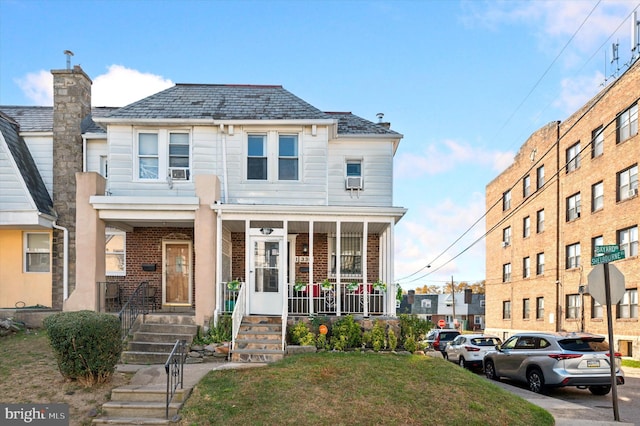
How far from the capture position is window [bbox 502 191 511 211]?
37656mm

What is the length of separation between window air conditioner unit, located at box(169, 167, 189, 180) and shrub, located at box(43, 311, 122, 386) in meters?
7.13

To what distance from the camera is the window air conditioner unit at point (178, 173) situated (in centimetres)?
1627

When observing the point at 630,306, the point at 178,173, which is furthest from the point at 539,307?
the point at 178,173

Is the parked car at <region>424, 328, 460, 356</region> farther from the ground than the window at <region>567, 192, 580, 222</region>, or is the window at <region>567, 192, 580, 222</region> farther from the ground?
the window at <region>567, 192, 580, 222</region>

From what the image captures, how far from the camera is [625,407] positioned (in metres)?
11.5

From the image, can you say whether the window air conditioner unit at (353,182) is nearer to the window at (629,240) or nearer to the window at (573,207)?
the window at (629,240)

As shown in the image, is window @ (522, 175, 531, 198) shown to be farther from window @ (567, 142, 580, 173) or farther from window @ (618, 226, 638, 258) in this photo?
window @ (618, 226, 638, 258)

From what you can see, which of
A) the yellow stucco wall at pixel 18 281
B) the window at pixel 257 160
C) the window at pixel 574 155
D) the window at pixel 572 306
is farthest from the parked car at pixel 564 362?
the window at pixel 574 155

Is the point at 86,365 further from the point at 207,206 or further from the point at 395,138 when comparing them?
the point at 395,138

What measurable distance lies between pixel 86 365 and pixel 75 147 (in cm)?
991

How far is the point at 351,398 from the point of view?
905 cm

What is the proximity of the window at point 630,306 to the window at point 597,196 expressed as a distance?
4639 mm

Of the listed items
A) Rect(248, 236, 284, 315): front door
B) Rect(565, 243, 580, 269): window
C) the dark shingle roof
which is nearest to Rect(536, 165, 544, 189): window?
Rect(565, 243, 580, 269): window

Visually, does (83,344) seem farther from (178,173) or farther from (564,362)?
(564,362)
